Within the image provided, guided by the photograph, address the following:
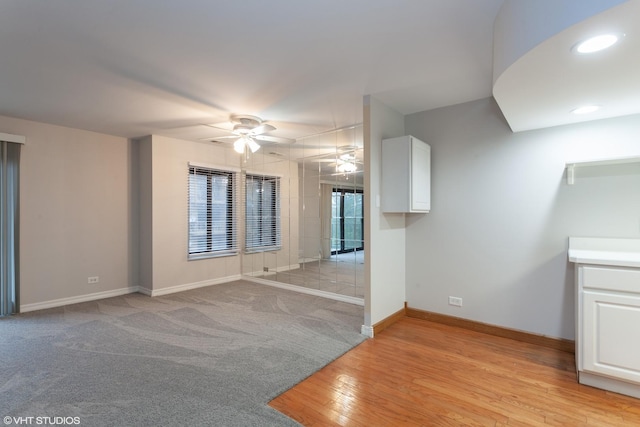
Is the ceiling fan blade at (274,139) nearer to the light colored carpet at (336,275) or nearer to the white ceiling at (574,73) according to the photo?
the light colored carpet at (336,275)

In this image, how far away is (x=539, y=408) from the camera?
196 cm

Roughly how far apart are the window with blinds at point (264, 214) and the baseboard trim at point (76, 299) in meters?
2.15

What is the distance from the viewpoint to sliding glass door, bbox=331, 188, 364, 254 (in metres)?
4.36

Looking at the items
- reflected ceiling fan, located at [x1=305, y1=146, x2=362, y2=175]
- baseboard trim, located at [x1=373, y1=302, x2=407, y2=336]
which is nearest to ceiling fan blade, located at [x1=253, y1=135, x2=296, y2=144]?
reflected ceiling fan, located at [x1=305, y1=146, x2=362, y2=175]

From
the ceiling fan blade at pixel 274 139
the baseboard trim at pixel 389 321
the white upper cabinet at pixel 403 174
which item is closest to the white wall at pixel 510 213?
the baseboard trim at pixel 389 321

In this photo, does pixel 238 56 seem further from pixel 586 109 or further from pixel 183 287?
pixel 183 287

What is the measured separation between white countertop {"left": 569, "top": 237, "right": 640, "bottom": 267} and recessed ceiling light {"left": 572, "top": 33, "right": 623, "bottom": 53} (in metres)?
1.47

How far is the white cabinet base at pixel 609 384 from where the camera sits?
82.2 inches

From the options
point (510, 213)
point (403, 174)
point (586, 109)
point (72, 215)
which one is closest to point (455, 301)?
point (510, 213)

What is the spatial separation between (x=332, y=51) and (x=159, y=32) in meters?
1.23

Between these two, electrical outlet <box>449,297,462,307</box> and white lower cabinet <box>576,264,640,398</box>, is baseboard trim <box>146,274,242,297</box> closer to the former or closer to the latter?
electrical outlet <box>449,297,462,307</box>

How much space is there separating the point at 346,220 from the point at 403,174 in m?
1.62

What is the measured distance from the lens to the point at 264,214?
5.86 metres

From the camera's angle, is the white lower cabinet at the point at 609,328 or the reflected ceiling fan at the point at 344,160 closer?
the white lower cabinet at the point at 609,328
